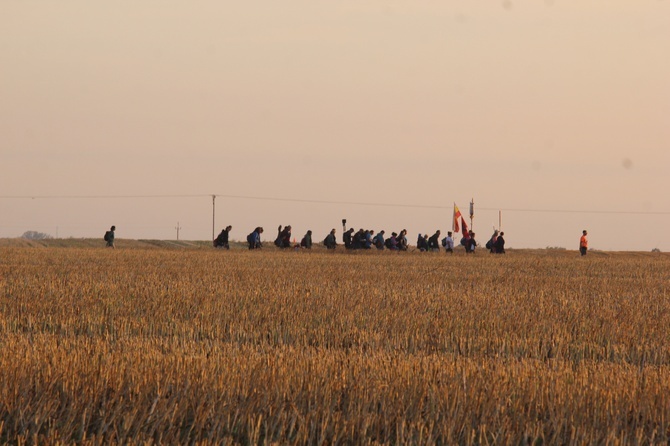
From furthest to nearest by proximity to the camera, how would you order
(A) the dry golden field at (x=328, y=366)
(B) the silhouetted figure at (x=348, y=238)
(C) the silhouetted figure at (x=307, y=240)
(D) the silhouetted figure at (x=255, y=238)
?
1. (D) the silhouetted figure at (x=255, y=238)
2. (B) the silhouetted figure at (x=348, y=238)
3. (C) the silhouetted figure at (x=307, y=240)
4. (A) the dry golden field at (x=328, y=366)

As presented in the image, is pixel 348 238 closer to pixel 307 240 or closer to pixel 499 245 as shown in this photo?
pixel 307 240

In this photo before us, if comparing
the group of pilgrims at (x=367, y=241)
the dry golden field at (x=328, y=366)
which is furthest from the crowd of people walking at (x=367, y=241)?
the dry golden field at (x=328, y=366)

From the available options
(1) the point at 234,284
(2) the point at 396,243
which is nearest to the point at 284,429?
(1) the point at 234,284

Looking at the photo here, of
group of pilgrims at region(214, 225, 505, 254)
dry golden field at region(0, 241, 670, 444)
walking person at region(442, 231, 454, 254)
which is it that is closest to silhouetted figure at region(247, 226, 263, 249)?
group of pilgrims at region(214, 225, 505, 254)

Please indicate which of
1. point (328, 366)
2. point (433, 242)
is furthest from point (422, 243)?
point (328, 366)

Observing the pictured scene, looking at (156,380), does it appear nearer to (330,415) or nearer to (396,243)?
(330,415)

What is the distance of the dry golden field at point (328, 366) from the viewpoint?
598cm

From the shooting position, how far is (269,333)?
11859 mm

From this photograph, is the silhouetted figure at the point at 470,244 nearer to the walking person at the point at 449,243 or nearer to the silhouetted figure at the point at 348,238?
the walking person at the point at 449,243

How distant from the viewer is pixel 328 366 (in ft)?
25.6

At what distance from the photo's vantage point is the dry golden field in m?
5.98

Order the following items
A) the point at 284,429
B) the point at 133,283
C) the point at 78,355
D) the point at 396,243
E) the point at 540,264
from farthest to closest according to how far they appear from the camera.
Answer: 1. the point at 396,243
2. the point at 540,264
3. the point at 133,283
4. the point at 78,355
5. the point at 284,429

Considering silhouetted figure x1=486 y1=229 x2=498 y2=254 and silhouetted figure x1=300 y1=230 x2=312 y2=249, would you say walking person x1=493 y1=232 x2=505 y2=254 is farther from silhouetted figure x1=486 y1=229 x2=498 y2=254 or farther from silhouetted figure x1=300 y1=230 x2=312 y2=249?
silhouetted figure x1=300 y1=230 x2=312 y2=249

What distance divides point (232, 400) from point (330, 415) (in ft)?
2.38
